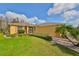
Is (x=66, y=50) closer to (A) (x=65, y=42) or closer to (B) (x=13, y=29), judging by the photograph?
(A) (x=65, y=42)

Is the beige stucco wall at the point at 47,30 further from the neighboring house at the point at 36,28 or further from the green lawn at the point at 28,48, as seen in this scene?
the green lawn at the point at 28,48

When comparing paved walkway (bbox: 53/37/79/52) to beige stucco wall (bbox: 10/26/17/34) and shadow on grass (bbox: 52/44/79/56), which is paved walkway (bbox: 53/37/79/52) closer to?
shadow on grass (bbox: 52/44/79/56)

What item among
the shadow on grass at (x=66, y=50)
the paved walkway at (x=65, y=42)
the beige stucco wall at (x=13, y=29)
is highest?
the beige stucco wall at (x=13, y=29)

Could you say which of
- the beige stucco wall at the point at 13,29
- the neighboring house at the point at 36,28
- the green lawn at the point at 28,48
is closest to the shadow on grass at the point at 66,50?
the green lawn at the point at 28,48

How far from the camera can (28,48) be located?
3.02 meters

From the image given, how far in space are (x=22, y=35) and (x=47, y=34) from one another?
29 centimetres

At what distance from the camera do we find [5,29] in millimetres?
3051

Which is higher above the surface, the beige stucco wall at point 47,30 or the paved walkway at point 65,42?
the beige stucco wall at point 47,30

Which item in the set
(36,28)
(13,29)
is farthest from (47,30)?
(13,29)

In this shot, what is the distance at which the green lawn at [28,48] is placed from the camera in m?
2.99

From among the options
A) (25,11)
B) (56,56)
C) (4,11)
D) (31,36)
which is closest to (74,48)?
A: (56,56)

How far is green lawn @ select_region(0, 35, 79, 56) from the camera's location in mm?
2990

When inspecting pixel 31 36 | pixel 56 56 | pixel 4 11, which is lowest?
pixel 56 56

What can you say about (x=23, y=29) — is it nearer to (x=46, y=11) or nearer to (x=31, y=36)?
(x=31, y=36)
